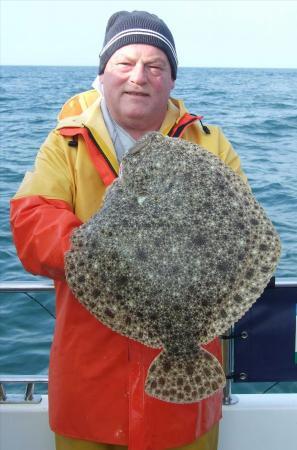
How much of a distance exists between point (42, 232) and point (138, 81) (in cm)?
75

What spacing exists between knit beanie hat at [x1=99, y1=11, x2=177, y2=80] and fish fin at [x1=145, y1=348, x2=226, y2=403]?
51.8 inches

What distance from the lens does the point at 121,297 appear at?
6.79 ft

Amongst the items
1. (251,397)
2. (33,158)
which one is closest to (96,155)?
(251,397)

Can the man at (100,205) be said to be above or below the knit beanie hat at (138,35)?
below

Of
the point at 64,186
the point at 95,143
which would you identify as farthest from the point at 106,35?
the point at 64,186

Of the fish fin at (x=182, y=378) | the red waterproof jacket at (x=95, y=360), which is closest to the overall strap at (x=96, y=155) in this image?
the red waterproof jacket at (x=95, y=360)

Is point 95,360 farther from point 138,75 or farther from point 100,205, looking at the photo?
point 138,75

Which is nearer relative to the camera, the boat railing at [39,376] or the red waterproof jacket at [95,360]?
the red waterproof jacket at [95,360]

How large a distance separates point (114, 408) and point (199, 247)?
99 centimetres

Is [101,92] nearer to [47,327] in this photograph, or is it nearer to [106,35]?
[106,35]

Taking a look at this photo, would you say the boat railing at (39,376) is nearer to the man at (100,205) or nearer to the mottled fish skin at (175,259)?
the man at (100,205)

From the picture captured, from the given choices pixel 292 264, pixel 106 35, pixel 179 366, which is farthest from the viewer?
pixel 292 264

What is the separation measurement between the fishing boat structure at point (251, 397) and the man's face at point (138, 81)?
4.37 ft

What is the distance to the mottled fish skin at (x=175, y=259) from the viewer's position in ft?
6.67
